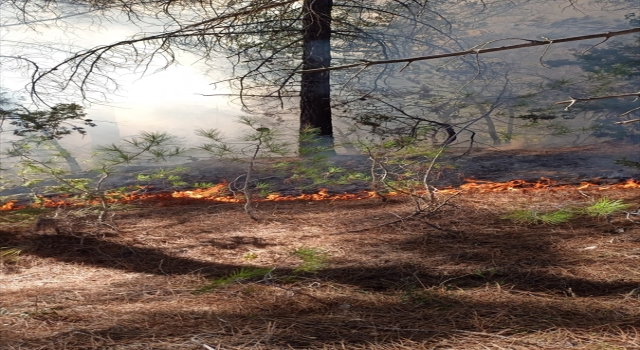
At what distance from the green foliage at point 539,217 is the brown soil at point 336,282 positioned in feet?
0.16

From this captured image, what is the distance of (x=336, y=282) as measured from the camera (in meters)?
2.35

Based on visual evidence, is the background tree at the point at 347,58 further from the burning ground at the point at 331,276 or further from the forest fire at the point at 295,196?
the burning ground at the point at 331,276

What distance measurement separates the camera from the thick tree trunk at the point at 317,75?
5.16m

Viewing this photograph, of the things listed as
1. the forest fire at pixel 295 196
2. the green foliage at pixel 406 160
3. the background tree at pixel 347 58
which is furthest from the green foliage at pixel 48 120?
the green foliage at pixel 406 160

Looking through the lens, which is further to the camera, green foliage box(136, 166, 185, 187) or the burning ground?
green foliage box(136, 166, 185, 187)

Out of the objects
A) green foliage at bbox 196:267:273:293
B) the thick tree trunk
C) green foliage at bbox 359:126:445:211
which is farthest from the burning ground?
the thick tree trunk

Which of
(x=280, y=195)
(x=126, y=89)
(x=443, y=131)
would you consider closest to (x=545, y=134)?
(x=443, y=131)

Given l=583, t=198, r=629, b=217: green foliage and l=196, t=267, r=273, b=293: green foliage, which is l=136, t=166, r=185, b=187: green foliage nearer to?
l=196, t=267, r=273, b=293: green foliage

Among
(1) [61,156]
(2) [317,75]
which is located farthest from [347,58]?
(1) [61,156]

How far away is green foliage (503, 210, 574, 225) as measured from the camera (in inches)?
123

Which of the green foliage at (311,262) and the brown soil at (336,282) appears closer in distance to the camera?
the brown soil at (336,282)

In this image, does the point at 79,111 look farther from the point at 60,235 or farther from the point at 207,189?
the point at 60,235

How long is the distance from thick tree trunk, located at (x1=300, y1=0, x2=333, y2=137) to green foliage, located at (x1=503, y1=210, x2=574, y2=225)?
7.24 feet

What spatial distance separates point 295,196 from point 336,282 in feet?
8.93
